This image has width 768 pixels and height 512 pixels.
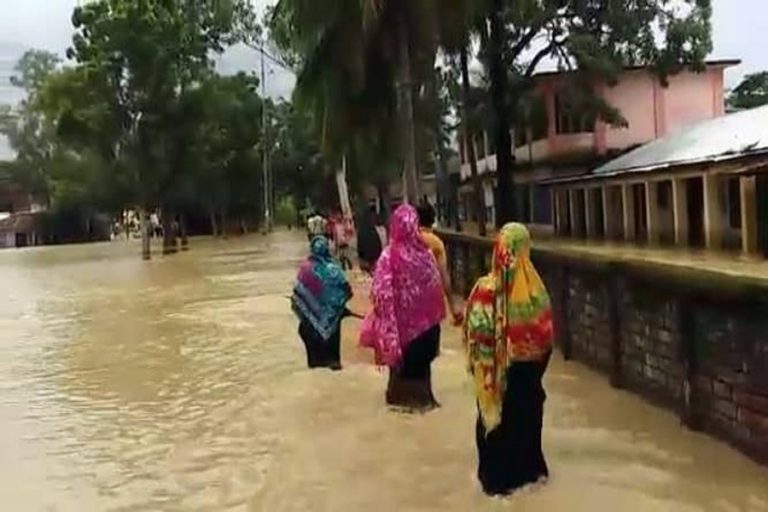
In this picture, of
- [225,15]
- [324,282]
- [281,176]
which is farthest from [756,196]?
[281,176]

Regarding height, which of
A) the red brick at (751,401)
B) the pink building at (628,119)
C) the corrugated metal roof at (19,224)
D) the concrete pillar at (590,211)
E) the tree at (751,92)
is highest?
the tree at (751,92)

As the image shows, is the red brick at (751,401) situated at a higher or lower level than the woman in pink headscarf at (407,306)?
lower

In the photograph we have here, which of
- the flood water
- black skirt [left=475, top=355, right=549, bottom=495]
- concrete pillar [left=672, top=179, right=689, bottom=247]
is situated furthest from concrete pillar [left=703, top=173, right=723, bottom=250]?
black skirt [left=475, top=355, right=549, bottom=495]

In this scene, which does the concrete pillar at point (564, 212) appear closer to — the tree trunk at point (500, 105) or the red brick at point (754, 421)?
the tree trunk at point (500, 105)

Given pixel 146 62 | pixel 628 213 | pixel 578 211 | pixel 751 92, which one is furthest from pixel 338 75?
pixel 751 92

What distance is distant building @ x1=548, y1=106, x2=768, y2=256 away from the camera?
2116cm

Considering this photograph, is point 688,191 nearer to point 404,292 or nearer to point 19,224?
point 404,292

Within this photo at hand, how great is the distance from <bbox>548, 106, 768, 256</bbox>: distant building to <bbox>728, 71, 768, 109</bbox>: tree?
795 inches

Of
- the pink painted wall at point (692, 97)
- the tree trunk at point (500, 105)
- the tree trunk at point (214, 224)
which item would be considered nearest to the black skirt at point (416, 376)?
the tree trunk at point (500, 105)

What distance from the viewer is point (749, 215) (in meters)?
21.3

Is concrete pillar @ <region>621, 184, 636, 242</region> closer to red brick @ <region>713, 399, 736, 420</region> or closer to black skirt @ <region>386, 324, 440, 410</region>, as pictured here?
black skirt @ <region>386, 324, 440, 410</region>

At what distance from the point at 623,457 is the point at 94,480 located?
369 cm

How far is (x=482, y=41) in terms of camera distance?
2612 cm

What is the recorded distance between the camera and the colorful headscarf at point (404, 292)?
28.9ft
